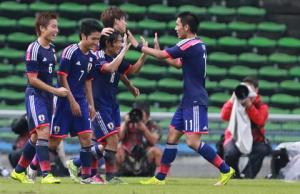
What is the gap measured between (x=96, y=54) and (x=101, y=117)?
75 cm

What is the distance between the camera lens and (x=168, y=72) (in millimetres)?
22141

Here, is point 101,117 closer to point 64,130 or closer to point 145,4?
point 64,130

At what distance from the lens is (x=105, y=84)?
13.5 metres

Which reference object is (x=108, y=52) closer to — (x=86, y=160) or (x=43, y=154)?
(x=86, y=160)

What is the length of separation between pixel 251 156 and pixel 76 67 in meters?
4.83

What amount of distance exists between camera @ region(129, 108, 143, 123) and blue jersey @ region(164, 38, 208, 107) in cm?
336

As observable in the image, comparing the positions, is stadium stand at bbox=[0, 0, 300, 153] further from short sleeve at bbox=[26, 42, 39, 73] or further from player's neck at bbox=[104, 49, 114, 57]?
short sleeve at bbox=[26, 42, 39, 73]

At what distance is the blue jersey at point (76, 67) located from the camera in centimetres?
1293

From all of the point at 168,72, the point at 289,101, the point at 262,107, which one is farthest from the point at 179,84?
the point at 262,107

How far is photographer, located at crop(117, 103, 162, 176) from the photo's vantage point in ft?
56.3

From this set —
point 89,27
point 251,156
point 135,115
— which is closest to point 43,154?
point 89,27

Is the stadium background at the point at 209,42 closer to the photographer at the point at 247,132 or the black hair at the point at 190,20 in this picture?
the photographer at the point at 247,132

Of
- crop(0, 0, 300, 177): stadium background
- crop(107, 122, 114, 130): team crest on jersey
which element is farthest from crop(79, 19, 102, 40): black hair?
crop(0, 0, 300, 177): stadium background

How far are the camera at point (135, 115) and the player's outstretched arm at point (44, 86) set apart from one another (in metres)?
4.00
